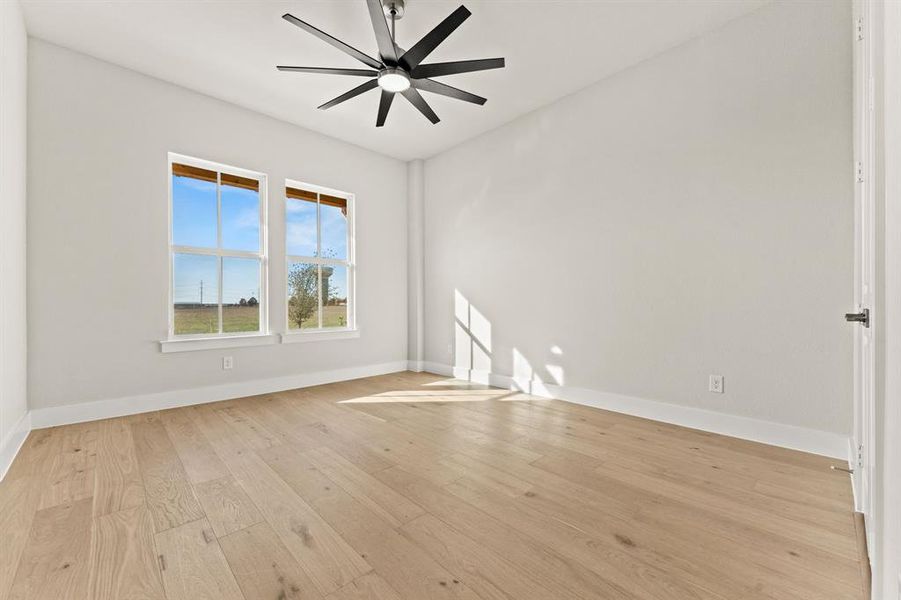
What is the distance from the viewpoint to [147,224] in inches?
135

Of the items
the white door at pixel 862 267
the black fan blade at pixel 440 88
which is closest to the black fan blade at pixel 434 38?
the black fan blade at pixel 440 88

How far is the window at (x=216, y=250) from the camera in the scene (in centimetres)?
371

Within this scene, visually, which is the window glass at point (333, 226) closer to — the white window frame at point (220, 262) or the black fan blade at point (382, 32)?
the white window frame at point (220, 262)

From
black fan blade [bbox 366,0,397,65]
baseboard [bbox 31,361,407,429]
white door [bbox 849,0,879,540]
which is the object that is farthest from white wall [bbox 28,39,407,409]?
white door [bbox 849,0,879,540]

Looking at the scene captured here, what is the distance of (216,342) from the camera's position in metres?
3.78

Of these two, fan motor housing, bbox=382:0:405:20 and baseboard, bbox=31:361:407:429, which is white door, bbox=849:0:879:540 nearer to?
fan motor housing, bbox=382:0:405:20

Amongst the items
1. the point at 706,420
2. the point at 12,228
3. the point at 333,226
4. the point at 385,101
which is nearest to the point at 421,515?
the point at 706,420

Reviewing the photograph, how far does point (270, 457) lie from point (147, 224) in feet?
8.13

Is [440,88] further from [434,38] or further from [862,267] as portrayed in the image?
[862,267]

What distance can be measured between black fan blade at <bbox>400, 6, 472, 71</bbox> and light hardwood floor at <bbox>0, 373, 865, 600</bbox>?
8.21 feet

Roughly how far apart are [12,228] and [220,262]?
4.96 ft

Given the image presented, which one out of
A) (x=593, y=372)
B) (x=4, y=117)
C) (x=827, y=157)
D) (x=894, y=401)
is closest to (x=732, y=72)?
(x=827, y=157)

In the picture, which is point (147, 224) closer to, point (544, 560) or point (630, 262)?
point (544, 560)

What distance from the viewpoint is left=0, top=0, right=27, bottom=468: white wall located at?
7.56ft
